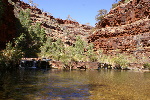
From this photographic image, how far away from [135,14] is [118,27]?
8.55 m

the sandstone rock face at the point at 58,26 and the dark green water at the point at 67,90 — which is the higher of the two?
the sandstone rock face at the point at 58,26

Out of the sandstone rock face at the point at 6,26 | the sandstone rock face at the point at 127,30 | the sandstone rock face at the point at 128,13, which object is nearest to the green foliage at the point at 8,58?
the sandstone rock face at the point at 6,26

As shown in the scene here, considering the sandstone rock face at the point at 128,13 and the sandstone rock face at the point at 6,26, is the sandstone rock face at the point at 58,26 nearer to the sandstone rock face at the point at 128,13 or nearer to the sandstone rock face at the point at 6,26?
the sandstone rock face at the point at 128,13

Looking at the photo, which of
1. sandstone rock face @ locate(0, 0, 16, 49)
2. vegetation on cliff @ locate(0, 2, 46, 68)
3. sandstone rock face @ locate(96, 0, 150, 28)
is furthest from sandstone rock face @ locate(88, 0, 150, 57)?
sandstone rock face @ locate(0, 0, 16, 49)

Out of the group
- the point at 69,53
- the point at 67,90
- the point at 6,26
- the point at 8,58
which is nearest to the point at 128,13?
the point at 69,53

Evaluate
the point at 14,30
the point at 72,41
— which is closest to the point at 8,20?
the point at 14,30

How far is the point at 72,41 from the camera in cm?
10588

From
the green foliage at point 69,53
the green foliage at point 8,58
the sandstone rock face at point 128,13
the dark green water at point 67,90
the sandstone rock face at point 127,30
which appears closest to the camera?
the dark green water at point 67,90

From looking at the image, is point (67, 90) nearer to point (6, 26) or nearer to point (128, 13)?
point (6, 26)

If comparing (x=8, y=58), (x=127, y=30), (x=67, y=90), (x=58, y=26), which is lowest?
(x=67, y=90)

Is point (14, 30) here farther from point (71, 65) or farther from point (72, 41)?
point (72, 41)

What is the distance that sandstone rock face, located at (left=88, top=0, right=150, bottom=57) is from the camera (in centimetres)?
5381

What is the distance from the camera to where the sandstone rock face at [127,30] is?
177 ft

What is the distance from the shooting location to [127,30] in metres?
58.8
